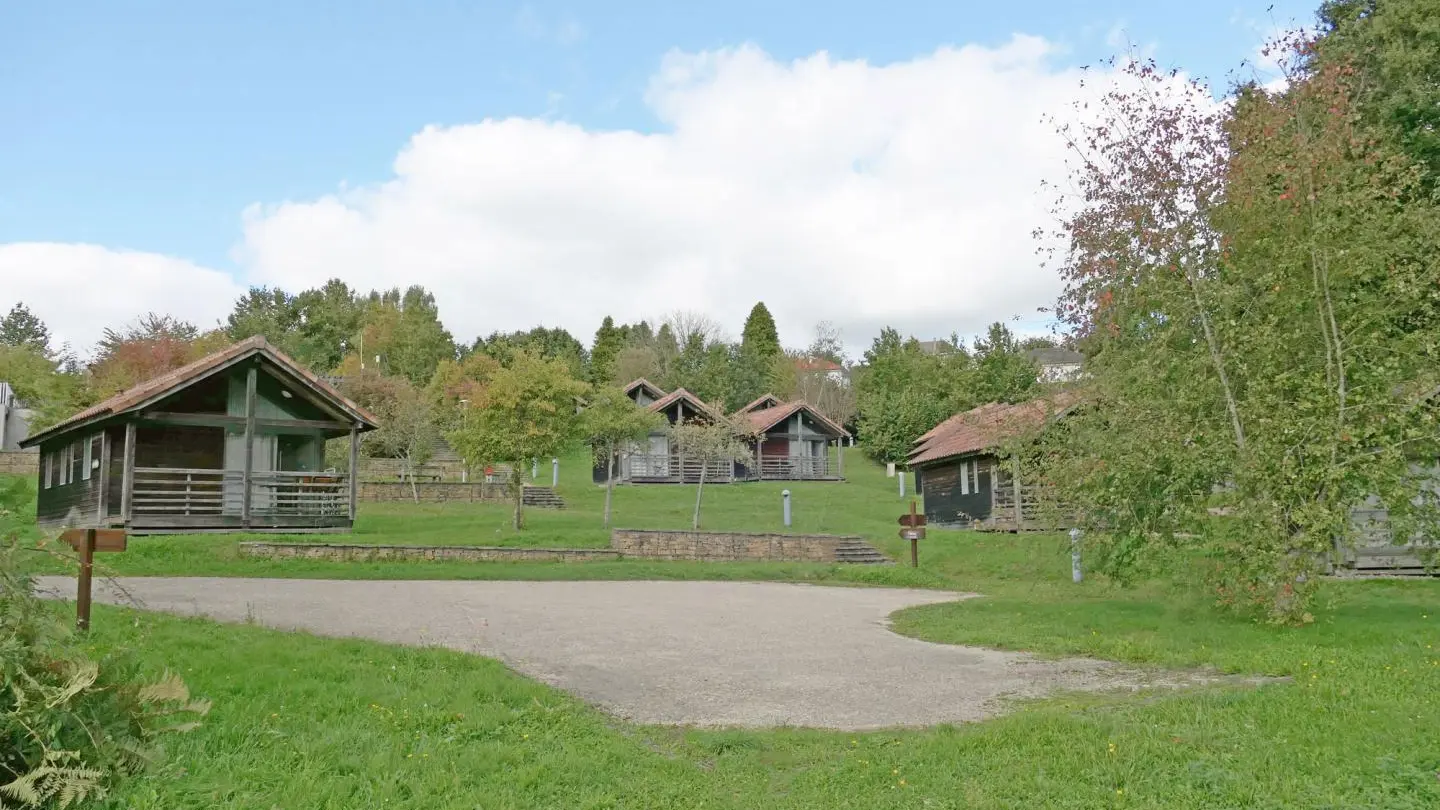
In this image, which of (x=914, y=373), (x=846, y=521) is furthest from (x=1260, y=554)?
(x=914, y=373)

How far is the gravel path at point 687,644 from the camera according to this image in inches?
352

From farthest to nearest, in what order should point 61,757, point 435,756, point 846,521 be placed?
point 846,521
point 435,756
point 61,757

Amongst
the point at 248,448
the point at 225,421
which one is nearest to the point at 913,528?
the point at 248,448

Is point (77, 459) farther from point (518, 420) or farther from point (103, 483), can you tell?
point (518, 420)

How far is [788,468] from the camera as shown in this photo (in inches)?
2092

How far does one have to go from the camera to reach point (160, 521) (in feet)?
84.0

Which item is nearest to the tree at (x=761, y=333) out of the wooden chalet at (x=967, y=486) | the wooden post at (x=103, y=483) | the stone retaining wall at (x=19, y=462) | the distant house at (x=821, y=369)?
the distant house at (x=821, y=369)

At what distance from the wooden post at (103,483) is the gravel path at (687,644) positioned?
383 inches

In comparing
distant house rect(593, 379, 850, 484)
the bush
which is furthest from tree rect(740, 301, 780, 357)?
the bush

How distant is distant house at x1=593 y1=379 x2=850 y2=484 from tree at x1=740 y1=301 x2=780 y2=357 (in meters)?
26.4

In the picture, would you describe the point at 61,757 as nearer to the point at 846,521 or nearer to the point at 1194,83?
the point at 1194,83

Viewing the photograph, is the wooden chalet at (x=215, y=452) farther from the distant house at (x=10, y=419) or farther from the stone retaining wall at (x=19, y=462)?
the distant house at (x=10, y=419)

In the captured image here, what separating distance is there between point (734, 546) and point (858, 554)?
10.4 feet

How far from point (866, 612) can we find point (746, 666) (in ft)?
19.0
